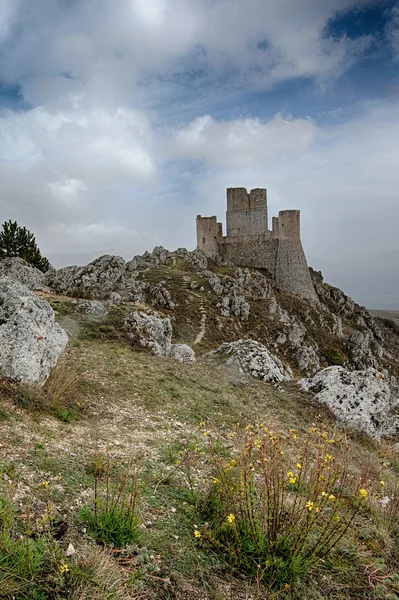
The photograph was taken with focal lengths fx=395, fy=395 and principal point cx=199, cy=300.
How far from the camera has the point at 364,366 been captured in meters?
35.7

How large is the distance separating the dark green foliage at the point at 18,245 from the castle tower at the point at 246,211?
29.1 m

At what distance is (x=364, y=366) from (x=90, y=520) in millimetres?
35912

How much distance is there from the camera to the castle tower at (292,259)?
5800 cm

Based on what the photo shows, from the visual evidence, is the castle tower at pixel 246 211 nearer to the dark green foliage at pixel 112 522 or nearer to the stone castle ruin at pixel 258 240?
the stone castle ruin at pixel 258 240

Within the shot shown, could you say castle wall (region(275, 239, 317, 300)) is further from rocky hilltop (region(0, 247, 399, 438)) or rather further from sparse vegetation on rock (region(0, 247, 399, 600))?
sparse vegetation on rock (region(0, 247, 399, 600))

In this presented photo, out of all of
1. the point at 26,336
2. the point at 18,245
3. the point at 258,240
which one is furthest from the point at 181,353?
the point at 258,240

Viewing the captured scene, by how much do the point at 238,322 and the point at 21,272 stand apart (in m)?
18.5

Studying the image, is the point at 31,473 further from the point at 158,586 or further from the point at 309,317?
the point at 309,317

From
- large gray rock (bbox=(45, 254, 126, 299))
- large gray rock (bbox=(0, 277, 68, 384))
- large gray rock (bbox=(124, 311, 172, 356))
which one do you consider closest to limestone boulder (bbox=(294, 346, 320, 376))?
large gray rock (bbox=(124, 311, 172, 356))

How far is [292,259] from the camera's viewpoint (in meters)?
58.5

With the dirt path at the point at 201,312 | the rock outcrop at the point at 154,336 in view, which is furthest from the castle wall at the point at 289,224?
the rock outcrop at the point at 154,336

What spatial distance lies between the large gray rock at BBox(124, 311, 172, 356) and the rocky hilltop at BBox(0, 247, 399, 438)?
0.05 m

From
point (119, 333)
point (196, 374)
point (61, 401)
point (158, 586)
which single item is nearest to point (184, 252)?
point (119, 333)

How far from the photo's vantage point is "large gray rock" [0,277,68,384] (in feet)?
23.0
